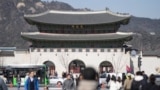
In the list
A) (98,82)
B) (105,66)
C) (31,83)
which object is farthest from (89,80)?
(105,66)

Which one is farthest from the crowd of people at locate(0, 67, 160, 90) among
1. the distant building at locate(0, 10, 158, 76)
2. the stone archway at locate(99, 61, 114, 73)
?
the stone archway at locate(99, 61, 114, 73)

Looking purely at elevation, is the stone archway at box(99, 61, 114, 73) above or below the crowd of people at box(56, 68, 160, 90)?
below

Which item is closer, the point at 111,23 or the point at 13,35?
the point at 111,23

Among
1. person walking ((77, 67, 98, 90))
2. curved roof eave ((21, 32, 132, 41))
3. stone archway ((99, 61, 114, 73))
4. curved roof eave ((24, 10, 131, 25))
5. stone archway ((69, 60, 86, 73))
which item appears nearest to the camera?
person walking ((77, 67, 98, 90))

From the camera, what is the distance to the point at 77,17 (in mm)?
68750

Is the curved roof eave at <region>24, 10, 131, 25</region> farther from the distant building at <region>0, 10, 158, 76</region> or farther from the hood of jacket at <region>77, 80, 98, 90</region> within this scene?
the hood of jacket at <region>77, 80, 98, 90</region>

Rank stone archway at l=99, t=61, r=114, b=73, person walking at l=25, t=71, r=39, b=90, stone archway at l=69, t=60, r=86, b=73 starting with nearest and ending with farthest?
person walking at l=25, t=71, r=39, b=90 < stone archway at l=99, t=61, r=114, b=73 < stone archway at l=69, t=60, r=86, b=73

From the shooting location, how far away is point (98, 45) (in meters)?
65.1

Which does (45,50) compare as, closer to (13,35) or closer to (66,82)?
(66,82)

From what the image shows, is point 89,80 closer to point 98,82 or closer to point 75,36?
point 98,82

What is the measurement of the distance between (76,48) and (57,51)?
7.49 ft

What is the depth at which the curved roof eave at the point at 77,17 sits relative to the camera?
66569 millimetres

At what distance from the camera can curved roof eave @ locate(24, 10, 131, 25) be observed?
66.6 meters

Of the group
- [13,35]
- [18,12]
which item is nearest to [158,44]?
[13,35]
